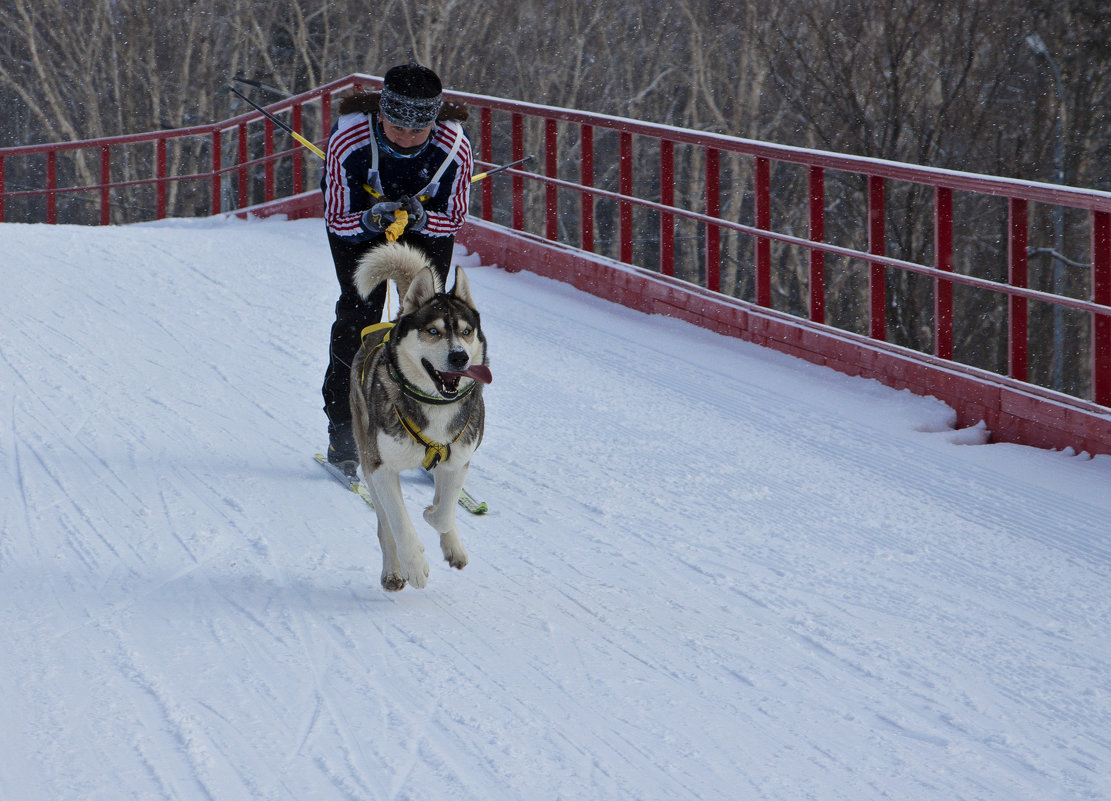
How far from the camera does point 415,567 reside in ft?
13.8

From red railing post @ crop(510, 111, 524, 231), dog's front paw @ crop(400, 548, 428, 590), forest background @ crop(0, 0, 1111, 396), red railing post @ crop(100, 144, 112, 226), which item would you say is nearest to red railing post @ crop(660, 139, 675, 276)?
red railing post @ crop(510, 111, 524, 231)

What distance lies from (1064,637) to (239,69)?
32479 millimetres

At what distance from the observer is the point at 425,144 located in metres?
5.25

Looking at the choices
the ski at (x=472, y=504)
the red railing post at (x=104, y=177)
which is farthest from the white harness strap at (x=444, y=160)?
the red railing post at (x=104, y=177)

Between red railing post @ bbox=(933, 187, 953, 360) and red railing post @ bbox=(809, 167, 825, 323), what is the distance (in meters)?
1.12

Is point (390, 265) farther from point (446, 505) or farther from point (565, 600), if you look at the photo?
point (565, 600)

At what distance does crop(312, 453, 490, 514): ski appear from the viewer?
5.41 m

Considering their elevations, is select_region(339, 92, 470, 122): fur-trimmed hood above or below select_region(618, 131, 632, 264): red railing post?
above

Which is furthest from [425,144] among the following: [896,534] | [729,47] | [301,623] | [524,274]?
[729,47]

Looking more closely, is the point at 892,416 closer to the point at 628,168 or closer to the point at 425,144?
the point at 425,144

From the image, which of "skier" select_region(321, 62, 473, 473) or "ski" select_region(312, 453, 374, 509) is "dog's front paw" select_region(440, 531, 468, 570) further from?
"skier" select_region(321, 62, 473, 473)

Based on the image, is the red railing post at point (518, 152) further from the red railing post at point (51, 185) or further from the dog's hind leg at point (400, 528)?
the red railing post at point (51, 185)

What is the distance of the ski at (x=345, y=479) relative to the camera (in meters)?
5.50

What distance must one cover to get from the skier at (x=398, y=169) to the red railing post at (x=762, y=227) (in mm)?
3515
